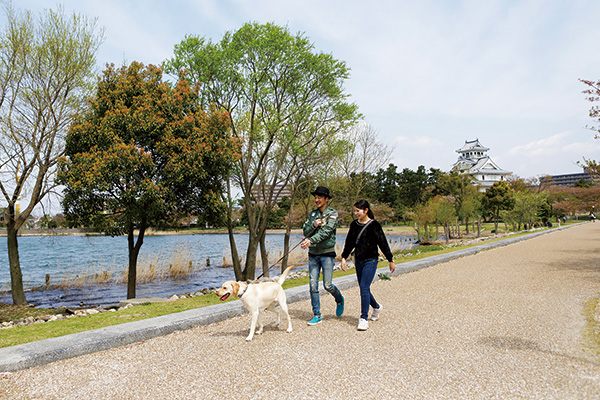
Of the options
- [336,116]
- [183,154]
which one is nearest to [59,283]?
[183,154]

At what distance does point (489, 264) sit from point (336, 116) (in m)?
8.13

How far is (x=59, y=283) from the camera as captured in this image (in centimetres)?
1827

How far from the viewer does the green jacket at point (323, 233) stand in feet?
16.6

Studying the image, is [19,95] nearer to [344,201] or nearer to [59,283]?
[59,283]

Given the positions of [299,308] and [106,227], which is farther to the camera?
[106,227]

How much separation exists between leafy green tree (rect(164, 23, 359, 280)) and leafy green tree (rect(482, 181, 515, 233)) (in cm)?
3450

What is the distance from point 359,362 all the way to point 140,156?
357 inches

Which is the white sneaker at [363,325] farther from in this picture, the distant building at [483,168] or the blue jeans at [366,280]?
the distant building at [483,168]

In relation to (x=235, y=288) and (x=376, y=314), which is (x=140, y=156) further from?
(x=376, y=314)

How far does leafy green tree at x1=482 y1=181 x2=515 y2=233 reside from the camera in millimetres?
43625

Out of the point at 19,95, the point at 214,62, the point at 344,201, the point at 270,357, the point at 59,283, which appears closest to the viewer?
the point at 270,357

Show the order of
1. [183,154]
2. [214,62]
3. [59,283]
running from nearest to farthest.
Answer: [183,154]
[214,62]
[59,283]

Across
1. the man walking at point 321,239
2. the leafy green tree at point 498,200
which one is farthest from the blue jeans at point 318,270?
the leafy green tree at point 498,200

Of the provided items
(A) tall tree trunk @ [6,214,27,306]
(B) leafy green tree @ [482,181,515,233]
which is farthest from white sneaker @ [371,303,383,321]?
(B) leafy green tree @ [482,181,515,233]
